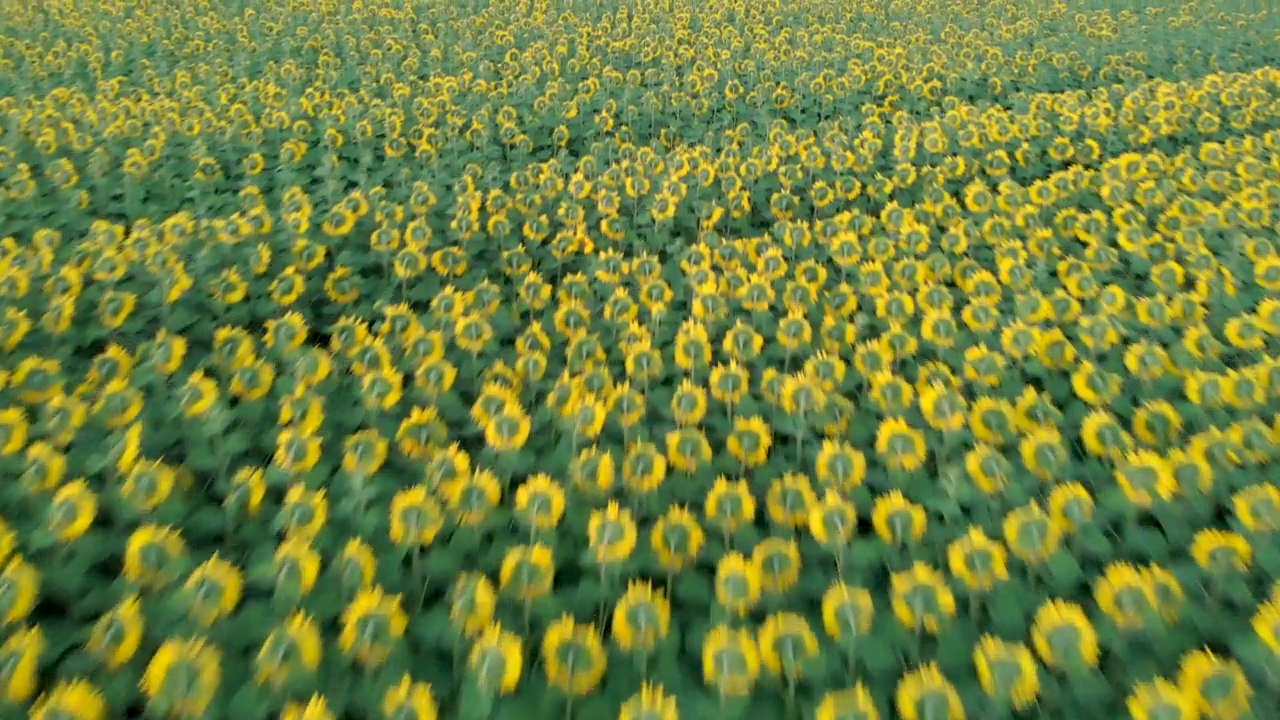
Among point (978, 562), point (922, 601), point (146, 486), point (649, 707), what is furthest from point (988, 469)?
point (146, 486)

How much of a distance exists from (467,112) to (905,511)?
3.89 m

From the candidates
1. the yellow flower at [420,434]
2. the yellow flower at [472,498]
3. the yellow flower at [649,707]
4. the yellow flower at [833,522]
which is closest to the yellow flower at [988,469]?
the yellow flower at [833,522]

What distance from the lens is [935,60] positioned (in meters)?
5.62

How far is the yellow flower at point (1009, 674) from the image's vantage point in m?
1.24

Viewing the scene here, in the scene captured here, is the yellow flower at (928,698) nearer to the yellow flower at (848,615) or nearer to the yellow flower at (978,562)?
the yellow flower at (848,615)

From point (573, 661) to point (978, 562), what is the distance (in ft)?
2.76

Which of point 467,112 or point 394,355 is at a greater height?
point 467,112

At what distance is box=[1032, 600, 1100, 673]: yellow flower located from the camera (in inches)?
50.8

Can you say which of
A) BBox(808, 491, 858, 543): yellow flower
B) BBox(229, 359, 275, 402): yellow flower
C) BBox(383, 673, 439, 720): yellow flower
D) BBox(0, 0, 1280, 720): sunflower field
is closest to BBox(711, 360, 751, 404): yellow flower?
BBox(0, 0, 1280, 720): sunflower field

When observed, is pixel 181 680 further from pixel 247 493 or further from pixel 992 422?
pixel 992 422

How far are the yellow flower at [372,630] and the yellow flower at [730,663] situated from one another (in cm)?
57

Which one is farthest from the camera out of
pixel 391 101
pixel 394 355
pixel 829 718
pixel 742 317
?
pixel 391 101

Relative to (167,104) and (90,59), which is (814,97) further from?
(90,59)

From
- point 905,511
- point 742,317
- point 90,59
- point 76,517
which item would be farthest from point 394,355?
point 90,59
